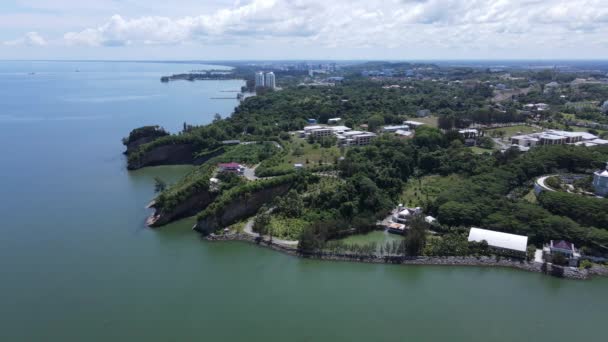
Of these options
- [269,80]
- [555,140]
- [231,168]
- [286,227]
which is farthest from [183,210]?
[269,80]

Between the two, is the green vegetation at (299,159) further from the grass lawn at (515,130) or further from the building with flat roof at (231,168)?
the grass lawn at (515,130)

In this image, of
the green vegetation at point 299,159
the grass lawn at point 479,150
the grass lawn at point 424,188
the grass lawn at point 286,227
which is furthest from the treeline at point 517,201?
the green vegetation at point 299,159

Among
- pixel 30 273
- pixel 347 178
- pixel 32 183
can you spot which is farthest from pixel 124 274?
pixel 32 183

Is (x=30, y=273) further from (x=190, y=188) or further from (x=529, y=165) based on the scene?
(x=529, y=165)

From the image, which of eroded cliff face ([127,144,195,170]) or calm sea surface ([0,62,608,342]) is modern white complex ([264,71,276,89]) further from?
calm sea surface ([0,62,608,342])

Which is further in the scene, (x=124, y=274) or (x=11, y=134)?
(x=11, y=134)

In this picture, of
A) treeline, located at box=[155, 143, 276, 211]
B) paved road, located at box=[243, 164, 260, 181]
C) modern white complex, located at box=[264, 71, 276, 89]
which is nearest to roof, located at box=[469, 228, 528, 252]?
paved road, located at box=[243, 164, 260, 181]
